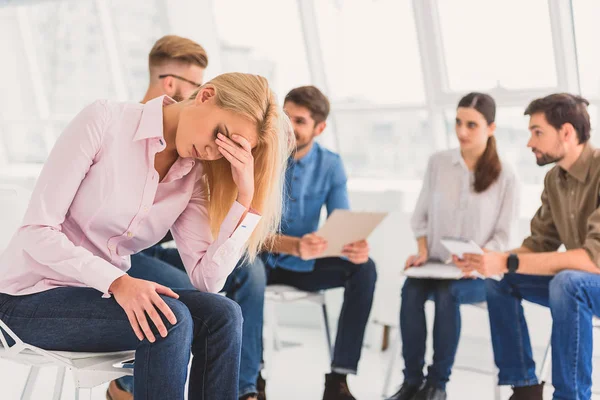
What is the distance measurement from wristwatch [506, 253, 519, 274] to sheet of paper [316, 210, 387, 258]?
18.7 inches

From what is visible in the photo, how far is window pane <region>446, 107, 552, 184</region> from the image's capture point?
4.38 metres

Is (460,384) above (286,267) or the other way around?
the other way around

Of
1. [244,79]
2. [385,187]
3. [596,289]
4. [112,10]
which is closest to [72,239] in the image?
[244,79]

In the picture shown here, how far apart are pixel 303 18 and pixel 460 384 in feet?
9.36

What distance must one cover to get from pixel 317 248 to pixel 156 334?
1354 mm

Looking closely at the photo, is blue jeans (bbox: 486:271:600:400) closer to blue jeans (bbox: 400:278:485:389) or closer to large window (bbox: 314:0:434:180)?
blue jeans (bbox: 400:278:485:389)

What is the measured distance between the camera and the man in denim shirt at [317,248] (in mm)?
2762

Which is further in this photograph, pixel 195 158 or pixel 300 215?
pixel 300 215

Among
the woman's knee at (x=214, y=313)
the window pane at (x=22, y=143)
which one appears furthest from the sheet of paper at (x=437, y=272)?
the window pane at (x=22, y=143)

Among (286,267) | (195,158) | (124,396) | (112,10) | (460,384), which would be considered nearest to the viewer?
(195,158)

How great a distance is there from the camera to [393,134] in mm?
5062

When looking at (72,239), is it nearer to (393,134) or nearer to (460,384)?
(460,384)

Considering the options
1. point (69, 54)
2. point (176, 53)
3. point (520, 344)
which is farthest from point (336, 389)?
point (69, 54)

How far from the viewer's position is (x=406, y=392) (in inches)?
109
